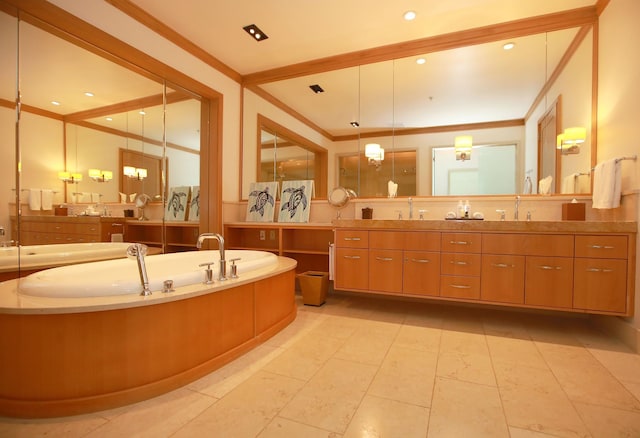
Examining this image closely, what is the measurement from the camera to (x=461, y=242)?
2461 mm

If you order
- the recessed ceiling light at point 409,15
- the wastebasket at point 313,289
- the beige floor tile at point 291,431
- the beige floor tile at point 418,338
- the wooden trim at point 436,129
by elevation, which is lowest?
the beige floor tile at point 418,338

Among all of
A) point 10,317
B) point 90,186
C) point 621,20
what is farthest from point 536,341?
point 90,186

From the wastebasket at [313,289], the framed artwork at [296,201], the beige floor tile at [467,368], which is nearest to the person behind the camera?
the beige floor tile at [467,368]

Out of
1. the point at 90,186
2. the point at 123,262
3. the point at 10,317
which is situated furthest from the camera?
the point at 90,186

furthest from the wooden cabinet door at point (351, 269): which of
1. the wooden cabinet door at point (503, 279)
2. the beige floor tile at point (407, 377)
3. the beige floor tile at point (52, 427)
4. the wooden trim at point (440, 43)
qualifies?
the wooden trim at point (440, 43)

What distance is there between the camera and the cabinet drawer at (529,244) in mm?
2219

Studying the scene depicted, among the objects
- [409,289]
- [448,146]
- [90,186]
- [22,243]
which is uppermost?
[448,146]

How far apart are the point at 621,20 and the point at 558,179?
3.95 ft

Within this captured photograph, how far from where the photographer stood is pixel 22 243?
216 centimetres

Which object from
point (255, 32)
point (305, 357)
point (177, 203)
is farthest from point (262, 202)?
point (305, 357)

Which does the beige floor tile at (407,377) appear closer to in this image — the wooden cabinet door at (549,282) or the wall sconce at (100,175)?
the wooden cabinet door at (549,282)

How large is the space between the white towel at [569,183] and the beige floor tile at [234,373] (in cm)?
275

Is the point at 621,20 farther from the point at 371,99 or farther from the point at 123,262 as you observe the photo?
the point at 123,262

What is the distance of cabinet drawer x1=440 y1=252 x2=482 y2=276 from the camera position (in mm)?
2422
